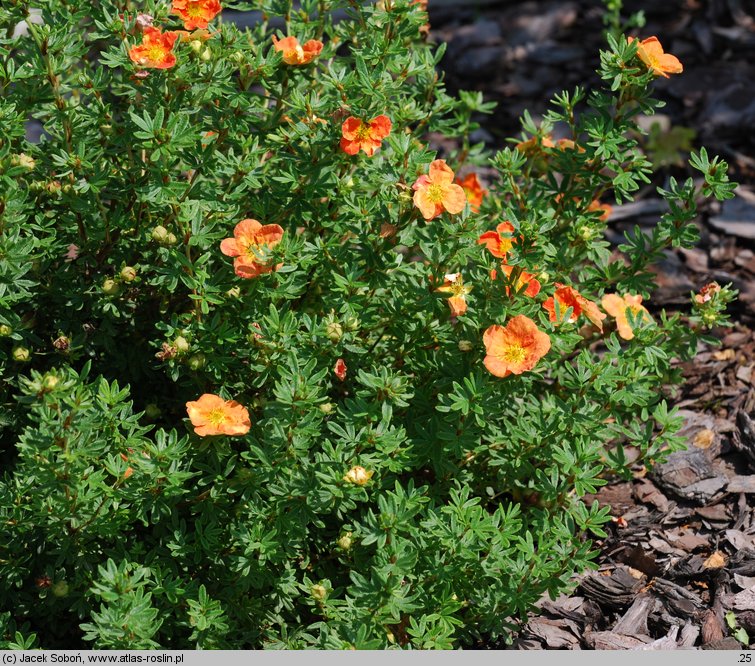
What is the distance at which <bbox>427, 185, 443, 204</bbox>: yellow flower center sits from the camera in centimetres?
332

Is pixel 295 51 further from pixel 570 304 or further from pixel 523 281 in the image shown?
pixel 570 304

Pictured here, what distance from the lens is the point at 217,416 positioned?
3.33 meters

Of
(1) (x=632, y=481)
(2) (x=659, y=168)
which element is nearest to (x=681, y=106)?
(2) (x=659, y=168)

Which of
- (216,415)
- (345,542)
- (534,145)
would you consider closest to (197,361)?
(216,415)

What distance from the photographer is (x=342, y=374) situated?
11.5ft

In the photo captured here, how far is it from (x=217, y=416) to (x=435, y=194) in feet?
3.38

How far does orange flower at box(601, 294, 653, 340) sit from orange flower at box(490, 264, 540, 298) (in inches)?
19.4

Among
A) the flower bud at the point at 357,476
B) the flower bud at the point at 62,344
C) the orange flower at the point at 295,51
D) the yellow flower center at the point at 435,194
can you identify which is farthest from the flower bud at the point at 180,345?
the orange flower at the point at 295,51

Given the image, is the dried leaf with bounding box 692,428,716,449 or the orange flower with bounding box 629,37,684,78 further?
the dried leaf with bounding box 692,428,716,449

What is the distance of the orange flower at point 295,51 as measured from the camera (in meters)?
3.55

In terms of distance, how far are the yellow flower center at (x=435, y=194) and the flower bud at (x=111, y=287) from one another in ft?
3.81

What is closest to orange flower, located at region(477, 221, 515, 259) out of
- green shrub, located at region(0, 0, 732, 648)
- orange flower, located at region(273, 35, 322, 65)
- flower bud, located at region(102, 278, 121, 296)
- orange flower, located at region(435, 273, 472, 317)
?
green shrub, located at region(0, 0, 732, 648)

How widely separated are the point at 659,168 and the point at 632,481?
105 inches

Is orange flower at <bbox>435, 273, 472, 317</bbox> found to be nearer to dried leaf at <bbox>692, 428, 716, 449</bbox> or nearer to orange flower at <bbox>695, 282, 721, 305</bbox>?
orange flower at <bbox>695, 282, 721, 305</bbox>
